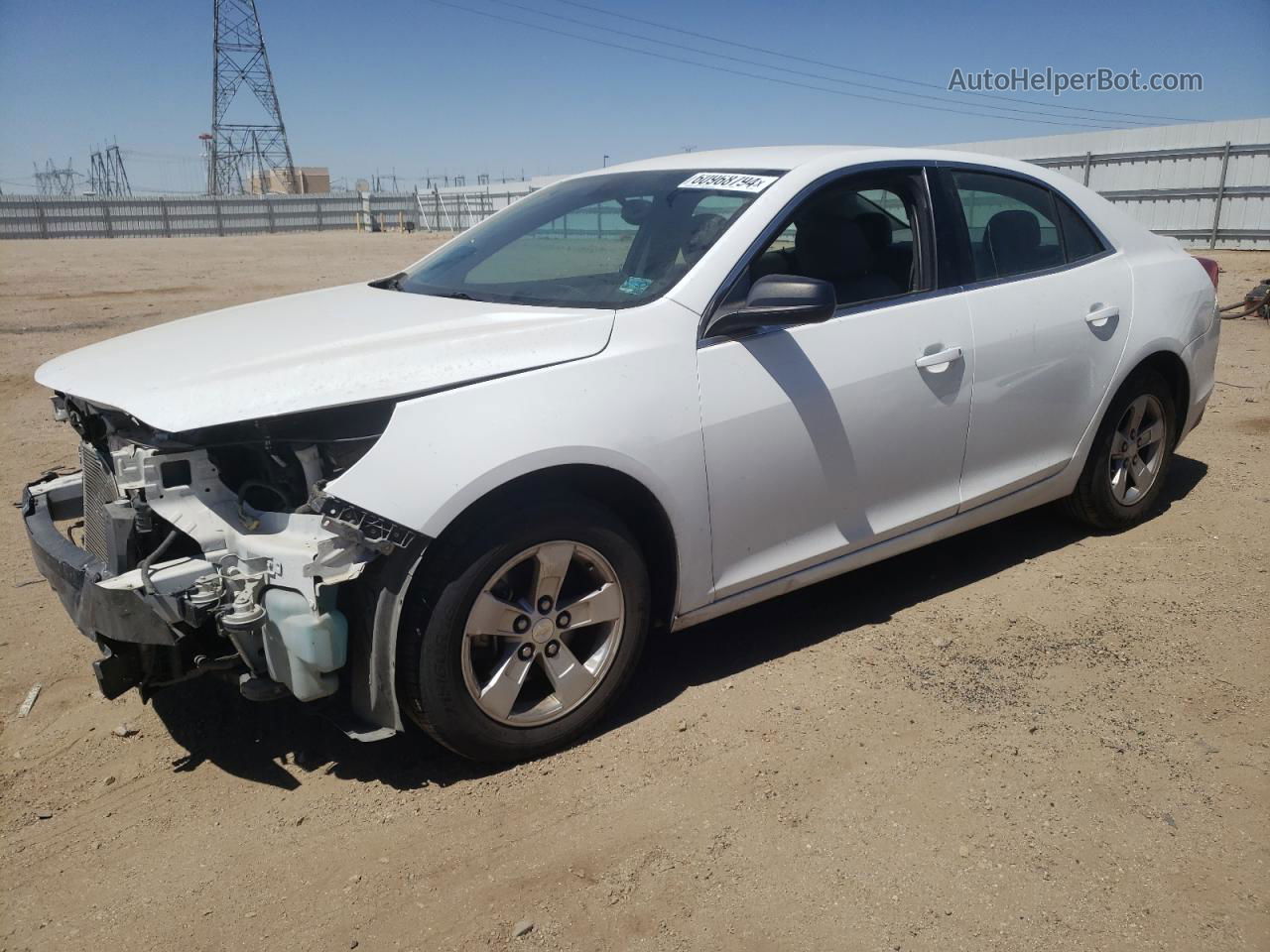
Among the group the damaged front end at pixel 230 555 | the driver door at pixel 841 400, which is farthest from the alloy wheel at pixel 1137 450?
the damaged front end at pixel 230 555

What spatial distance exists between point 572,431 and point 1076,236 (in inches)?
110

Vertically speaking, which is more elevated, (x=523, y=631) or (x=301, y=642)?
(x=301, y=642)

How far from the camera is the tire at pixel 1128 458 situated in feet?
14.9

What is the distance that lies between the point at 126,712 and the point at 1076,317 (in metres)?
3.90

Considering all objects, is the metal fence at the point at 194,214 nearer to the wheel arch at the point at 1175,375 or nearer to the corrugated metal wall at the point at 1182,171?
the corrugated metal wall at the point at 1182,171

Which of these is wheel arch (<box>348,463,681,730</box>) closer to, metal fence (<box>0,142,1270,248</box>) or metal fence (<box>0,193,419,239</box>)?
metal fence (<box>0,142,1270,248</box>)

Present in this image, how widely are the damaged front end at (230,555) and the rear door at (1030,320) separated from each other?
2.36m

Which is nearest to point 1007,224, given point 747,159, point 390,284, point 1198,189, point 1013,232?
point 1013,232

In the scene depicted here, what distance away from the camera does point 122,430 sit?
9.71 feet

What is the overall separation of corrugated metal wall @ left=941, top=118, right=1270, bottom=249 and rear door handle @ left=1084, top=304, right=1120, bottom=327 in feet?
63.3

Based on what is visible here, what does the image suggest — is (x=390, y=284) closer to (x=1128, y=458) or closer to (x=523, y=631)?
(x=523, y=631)

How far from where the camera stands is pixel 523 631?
2.91 m

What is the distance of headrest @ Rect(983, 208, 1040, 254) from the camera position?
4.07 metres

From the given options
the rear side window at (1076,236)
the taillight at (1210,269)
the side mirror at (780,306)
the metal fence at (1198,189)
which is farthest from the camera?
the metal fence at (1198,189)
